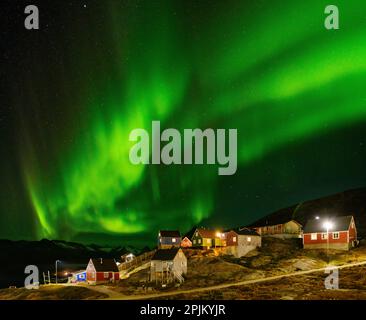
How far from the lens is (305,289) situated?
8031 centimetres

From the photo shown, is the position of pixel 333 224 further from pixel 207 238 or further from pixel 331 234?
pixel 207 238

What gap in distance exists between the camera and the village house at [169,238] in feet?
459

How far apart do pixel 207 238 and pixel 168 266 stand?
43.6 m

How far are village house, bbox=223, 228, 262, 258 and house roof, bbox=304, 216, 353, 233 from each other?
460 inches

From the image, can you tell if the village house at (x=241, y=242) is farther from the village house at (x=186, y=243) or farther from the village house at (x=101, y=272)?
the village house at (x=186, y=243)

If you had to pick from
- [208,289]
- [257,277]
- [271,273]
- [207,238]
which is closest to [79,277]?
[207,238]

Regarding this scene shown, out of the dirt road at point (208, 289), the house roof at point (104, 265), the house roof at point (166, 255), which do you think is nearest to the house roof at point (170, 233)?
the house roof at point (104, 265)

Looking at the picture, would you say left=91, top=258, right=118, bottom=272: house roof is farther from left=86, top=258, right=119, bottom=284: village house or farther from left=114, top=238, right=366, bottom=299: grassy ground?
left=114, top=238, right=366, bottom=299: grassy ground

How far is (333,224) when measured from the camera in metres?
109

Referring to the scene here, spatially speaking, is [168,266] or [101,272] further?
[101,272]

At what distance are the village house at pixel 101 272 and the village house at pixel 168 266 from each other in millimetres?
14828
